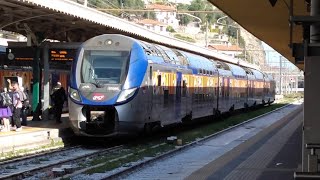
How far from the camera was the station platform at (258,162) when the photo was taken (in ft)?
33.9

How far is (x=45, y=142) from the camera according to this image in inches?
656

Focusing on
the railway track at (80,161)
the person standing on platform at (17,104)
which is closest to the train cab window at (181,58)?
the railway track at (80,161)

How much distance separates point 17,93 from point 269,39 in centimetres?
1098

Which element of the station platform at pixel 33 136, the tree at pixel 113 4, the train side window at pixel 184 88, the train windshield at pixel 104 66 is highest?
the tree at pixel 113 4

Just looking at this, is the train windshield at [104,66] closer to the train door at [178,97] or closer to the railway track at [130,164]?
the railway track at [130,164]

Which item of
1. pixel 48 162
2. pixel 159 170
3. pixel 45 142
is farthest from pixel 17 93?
A: pixel 159 170

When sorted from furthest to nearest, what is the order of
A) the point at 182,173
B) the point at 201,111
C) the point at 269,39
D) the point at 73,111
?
the point at 201,111 < the point at 269,39 < the point at 73,111 < the point at 182,173

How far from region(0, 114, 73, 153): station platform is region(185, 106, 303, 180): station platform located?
5.87 meters

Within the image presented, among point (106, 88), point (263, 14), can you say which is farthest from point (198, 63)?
point (263, 14)

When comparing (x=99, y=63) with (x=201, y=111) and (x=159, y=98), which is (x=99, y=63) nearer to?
(x=159, y=98)

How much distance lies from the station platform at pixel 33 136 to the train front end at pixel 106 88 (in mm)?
1043

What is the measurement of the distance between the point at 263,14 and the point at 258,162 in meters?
4.70

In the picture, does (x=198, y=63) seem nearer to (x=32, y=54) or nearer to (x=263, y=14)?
(x=32, y=54)

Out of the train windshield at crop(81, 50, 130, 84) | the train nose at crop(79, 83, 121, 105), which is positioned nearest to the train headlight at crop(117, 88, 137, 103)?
the train nose at crop(79, 83, 121, 105)
